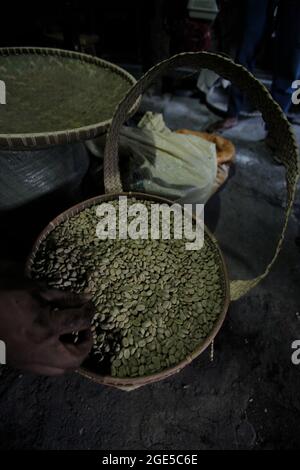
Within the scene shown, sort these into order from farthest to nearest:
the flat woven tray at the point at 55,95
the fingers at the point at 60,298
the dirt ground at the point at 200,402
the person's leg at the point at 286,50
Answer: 1. the person's leg at the point at 286,50
2. the dirt ground at the point at 200,402
3. the flat woven tray at the point at 55,95
4. the fingers at the point at 60,298

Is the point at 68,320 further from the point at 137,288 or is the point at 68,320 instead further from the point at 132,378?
the point at 137,288

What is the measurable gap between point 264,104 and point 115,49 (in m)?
3.51

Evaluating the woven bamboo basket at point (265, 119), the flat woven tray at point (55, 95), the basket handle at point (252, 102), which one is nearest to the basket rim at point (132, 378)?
the woven bamboo basket at point (265, 119)

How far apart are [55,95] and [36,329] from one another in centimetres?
139

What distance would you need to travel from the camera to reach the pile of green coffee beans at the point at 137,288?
130cm

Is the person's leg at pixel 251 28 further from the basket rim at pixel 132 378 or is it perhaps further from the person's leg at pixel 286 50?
the basket rim at pixel 132 378

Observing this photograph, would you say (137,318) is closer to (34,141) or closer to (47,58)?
(34,141)

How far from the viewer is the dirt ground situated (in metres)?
1.65

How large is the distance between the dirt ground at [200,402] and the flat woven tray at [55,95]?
1269 millimetres

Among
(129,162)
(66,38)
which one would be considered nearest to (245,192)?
(129,162)

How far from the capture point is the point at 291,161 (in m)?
1.24

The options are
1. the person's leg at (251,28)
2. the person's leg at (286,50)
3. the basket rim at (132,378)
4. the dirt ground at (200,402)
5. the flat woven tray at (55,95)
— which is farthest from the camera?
the person's leg at (251,28)

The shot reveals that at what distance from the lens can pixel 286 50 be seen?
2.91m

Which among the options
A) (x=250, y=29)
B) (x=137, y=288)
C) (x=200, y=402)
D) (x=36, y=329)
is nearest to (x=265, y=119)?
(x=137, y=288)
